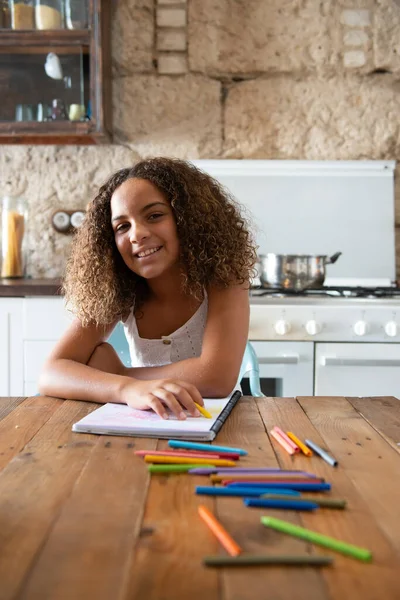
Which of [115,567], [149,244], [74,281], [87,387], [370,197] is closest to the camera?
[115,567]

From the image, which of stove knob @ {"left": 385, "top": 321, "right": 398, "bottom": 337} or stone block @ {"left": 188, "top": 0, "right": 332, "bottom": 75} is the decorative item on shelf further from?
stove knob @ {"left": 385, "top": 321, "right": 398, "bottom": 337}

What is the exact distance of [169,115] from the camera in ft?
9.89

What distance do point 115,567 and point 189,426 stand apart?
44cm

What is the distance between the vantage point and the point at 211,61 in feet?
Result: 9.79

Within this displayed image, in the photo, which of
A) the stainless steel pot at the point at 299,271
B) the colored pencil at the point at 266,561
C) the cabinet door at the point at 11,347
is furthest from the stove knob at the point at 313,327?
the colored pencil at the point at 266,561

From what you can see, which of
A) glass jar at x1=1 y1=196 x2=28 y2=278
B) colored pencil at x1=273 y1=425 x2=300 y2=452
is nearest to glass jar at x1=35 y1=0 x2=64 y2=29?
glass jar at x1=1 y1=196 x2=28 y2=278

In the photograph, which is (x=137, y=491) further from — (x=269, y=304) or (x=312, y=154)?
(x=312, y=154)

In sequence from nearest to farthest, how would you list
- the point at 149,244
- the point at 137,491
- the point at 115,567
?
the point at 115,567 < the point at 137,491 < the point at 149,244

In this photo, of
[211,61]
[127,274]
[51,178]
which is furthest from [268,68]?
[127,274]

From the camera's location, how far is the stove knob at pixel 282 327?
89.8 inches

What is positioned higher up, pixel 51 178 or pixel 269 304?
pixel 51 178

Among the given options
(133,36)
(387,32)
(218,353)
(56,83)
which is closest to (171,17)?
(133,36)

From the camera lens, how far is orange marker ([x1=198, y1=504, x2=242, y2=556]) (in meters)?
0.57

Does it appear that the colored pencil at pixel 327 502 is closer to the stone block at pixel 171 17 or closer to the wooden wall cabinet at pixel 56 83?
the wooden wall cabinet at pixel 56 83
